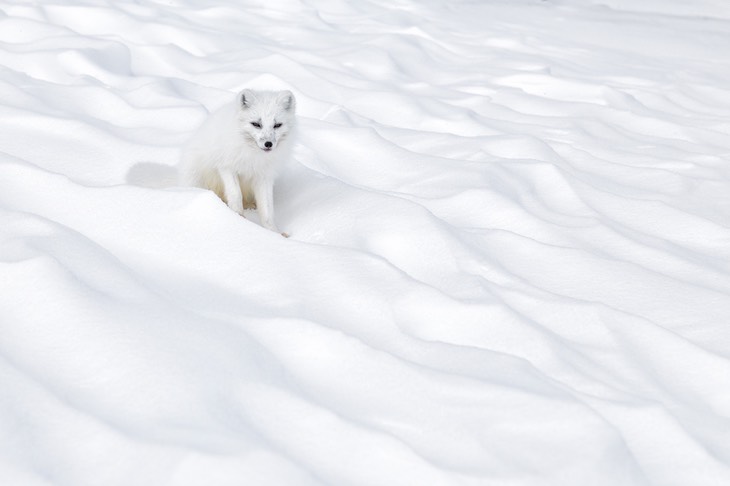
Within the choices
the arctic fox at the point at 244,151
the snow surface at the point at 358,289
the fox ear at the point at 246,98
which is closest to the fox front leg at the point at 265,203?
the arctic fox at the point at 244,151

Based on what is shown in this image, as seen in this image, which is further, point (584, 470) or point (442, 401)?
point (442, 401)

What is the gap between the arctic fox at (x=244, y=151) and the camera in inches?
131

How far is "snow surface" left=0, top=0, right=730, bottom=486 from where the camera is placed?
1.93 meters

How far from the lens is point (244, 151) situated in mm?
3359

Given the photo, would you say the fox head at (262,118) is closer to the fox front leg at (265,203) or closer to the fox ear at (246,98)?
the fox ear at (246,98)

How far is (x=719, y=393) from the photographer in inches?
94.6

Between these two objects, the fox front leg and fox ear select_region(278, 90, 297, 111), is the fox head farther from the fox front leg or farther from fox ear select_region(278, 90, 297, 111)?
the fox front leg

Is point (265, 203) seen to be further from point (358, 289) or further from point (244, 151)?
point (358, 289)

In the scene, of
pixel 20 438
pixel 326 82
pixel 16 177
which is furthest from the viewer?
pixel 326 82

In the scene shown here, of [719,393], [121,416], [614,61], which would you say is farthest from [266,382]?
[614,61]

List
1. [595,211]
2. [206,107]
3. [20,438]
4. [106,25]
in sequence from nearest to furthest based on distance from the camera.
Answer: [20,438] → [595,211] → [206,107] → [106,25]

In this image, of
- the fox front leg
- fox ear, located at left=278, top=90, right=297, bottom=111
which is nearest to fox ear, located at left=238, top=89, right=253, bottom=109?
fox ear, located at left=278, top=90, right=297, bottom=111

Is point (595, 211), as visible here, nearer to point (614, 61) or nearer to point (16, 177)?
point (16, 177)

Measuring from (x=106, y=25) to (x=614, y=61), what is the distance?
13.2 ft
